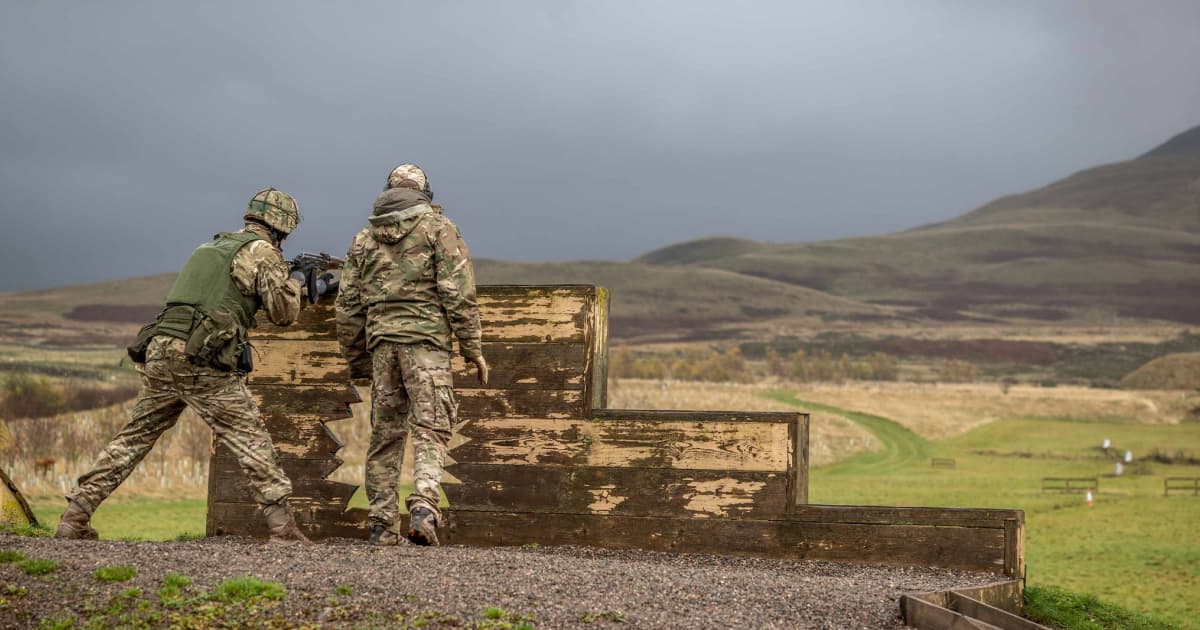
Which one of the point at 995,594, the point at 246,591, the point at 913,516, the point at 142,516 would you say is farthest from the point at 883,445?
the point at 246,591

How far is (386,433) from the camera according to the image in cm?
925

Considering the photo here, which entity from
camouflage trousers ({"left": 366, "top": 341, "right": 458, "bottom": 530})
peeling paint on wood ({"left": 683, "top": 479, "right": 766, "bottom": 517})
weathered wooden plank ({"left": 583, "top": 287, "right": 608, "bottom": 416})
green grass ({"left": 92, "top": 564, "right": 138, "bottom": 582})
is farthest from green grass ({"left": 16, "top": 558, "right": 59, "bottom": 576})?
peeling paint on wood ({"left": 683, "top": 479, "right": 766, "bottom": 517})

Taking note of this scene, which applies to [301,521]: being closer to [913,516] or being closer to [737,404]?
[913,516]

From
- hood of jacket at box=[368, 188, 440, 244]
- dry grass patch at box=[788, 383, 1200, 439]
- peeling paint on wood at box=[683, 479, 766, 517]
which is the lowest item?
dry grass patch at box=[788, 383, 1200, 439]

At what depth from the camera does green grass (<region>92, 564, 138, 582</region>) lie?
23.8ft

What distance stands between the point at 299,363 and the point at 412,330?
2094 mm

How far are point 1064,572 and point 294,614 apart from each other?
675 inches

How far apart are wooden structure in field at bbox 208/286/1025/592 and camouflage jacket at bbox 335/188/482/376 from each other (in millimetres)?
1213

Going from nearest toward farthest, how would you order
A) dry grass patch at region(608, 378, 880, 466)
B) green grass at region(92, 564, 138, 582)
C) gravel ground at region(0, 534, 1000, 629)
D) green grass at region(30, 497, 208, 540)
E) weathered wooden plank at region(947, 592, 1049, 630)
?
gravel ground at region(0, 534, 1000, 629)
green grass at region(92, 564, 138, 582)
weathered wooden plank at region(947, 592, 1049, 630)
green grass at region(30, 497, 208, 540)
dry grass patch at region(608, 378, 880, 466)

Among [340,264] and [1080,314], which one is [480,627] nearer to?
[340,264]

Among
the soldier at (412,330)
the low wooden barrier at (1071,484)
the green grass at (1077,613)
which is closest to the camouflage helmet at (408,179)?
the soldier at (412,330)

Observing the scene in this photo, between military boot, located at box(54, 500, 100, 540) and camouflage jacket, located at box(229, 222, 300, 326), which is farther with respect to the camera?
camouflage jacket, located at box(229, 222, 300, 326)

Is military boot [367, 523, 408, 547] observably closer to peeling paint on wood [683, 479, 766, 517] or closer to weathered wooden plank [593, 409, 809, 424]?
weathered wooden plank [593, 409, 809, 424]

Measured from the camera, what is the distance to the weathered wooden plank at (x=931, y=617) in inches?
281
